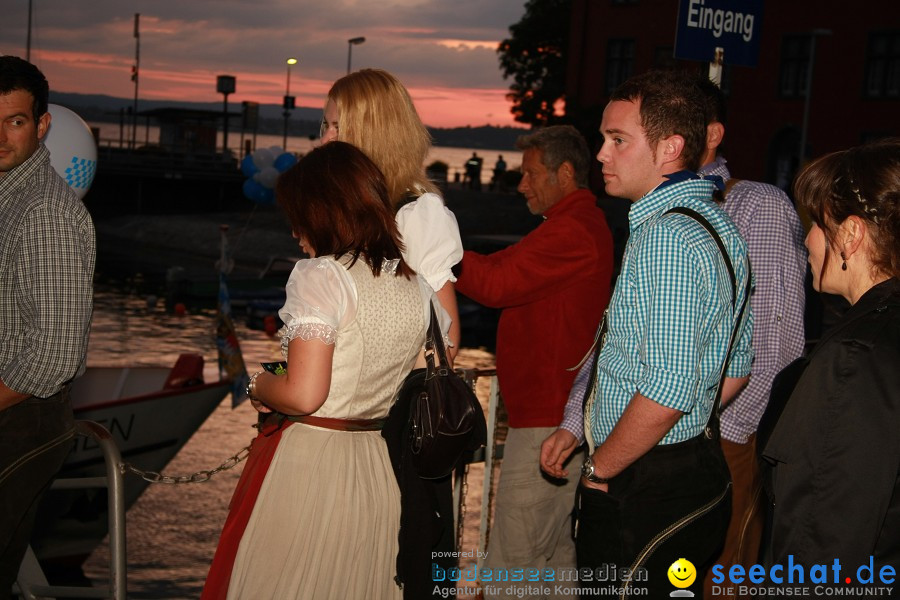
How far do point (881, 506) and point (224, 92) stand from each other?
63.3m

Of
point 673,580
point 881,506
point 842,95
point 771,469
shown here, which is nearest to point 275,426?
point 673,580

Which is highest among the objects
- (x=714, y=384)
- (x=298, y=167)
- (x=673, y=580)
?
(x=298, y=167)

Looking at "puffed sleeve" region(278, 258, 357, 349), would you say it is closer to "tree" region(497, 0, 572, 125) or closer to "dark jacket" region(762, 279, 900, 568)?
"dark jacket" region(762, 279, 900, 568)

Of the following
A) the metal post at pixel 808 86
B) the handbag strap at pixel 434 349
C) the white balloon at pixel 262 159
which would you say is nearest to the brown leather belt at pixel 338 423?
the handbag strap at pixel 434 349

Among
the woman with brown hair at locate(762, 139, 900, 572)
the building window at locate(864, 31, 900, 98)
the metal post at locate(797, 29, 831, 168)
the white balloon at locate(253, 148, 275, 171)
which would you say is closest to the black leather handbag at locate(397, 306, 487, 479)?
the woman with brown hair at locate(762, 139, 900, 572)

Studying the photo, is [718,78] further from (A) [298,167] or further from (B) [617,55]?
(B) [617,55]

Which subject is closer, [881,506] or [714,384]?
[881,506]

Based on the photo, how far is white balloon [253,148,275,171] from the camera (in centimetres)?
2319

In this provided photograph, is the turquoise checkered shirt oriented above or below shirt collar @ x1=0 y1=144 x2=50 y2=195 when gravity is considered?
below

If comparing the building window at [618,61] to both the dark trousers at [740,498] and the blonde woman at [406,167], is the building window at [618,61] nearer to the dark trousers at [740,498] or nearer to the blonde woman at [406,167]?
the dark trousers at [740,498]

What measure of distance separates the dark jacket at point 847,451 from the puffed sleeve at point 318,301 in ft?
4.16

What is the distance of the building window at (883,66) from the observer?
32906mm

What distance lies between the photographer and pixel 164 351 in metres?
19.4

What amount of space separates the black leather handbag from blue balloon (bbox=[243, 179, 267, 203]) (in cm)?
1975
